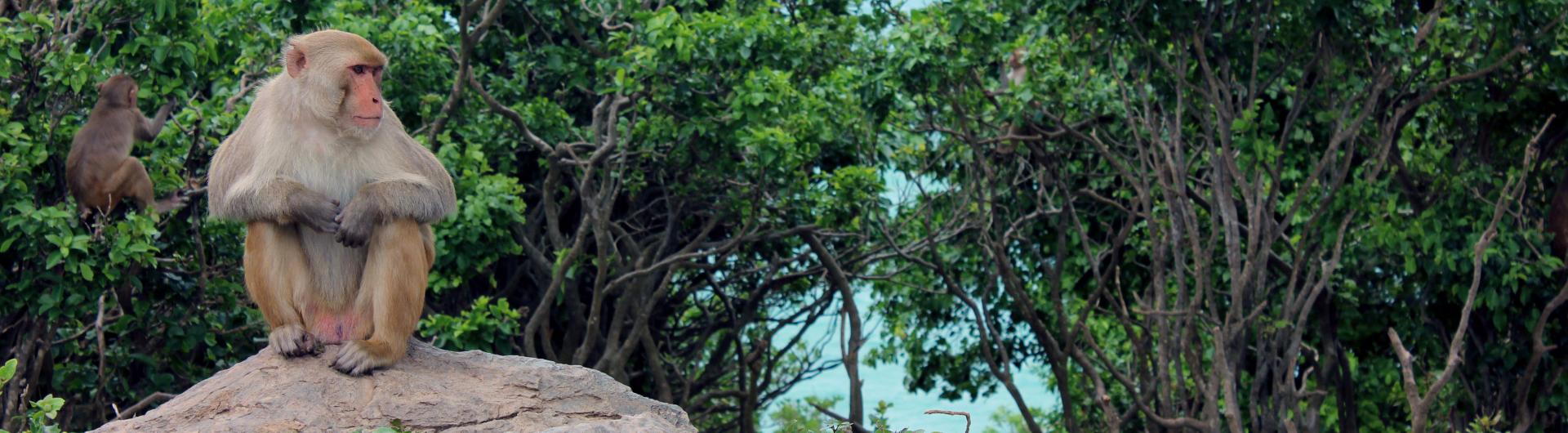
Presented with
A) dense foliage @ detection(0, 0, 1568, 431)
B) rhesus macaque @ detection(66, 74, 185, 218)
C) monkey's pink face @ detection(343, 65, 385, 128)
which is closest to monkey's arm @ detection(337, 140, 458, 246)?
monkey's pink face @ detection(343, 65, 385, 128)

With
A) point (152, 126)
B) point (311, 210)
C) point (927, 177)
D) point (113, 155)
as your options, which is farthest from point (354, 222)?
point (927, 177)

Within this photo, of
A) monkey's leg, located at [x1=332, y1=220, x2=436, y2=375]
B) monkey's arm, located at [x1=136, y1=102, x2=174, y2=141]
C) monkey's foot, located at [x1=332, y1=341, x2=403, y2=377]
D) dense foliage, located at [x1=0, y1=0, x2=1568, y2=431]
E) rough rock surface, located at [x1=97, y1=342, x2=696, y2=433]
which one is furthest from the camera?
monkey's arm, located at [x1=136, y1=102, x2=174, y2=141]

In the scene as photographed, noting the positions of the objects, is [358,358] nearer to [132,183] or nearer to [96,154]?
[96,154]

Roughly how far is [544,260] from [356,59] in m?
4.45

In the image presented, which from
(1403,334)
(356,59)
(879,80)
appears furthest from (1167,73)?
(356,59)

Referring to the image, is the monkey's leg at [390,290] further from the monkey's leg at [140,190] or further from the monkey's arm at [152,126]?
the monkey's arm at [152,126]

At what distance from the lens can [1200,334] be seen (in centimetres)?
959

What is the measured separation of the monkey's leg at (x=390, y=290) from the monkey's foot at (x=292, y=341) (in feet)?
0.51

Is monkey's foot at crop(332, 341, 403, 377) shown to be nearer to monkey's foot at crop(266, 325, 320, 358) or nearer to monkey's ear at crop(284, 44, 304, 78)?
monkey's foot at crop(266, 325, 320, 358)

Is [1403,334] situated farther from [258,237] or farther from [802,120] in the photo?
[258,237]

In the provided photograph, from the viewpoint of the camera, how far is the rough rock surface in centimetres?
432

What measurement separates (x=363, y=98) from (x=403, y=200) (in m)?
0.29

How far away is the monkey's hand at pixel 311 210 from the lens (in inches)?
181

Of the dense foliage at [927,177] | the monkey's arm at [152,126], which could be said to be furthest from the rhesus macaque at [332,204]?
the monkey's arm at [152,126]
